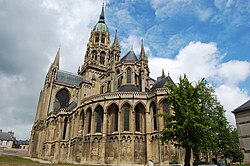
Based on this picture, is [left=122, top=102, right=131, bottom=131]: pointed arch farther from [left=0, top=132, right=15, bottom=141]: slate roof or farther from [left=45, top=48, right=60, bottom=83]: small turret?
[left=0, top=132, right=15, bottom=141]: slate roof

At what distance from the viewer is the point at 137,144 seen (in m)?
25.9

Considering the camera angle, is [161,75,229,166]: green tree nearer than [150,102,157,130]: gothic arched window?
Yes

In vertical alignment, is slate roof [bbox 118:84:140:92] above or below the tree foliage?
above

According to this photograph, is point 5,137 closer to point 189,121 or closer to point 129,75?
point 129,75

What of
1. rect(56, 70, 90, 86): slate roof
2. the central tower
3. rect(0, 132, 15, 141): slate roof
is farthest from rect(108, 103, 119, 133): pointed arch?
rect(0, 132, 15, 141): slate roof

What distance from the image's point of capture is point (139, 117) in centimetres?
2761

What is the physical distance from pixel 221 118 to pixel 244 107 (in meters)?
3.67

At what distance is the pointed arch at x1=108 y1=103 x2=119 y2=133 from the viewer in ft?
89.9

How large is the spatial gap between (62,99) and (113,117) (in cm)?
2218

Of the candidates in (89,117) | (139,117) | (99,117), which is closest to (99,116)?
(99,117)

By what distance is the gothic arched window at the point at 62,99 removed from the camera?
44844 millimetres

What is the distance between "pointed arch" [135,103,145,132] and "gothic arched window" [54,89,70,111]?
75.9 feet

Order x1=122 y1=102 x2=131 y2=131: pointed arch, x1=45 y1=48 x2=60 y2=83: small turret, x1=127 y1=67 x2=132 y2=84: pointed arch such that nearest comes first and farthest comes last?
x1=122 y1=102 x2=131 y2=131: pointed arch
x1=127 y1=67 x2=132 y2=84: pointed arch
x1=45 y1=48 x2=60 y2=83: small turret

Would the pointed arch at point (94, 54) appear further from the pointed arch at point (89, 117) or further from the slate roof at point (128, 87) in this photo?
the pointed arch at point (89, 117)
